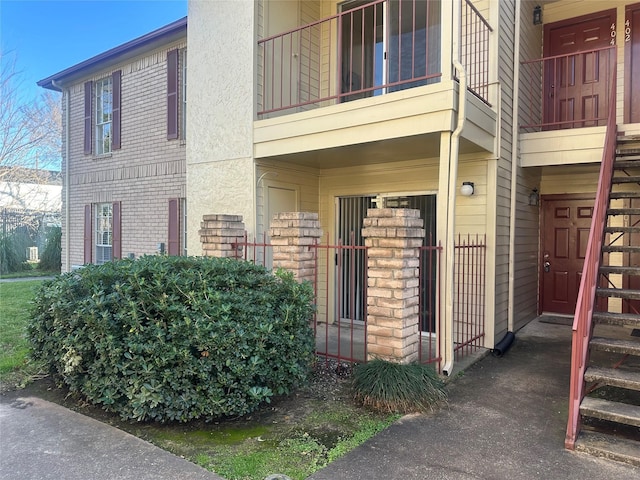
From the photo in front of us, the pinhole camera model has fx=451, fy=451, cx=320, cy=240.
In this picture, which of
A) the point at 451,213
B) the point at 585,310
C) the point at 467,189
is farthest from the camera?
the point at 467,189

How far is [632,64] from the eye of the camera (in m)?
6.64

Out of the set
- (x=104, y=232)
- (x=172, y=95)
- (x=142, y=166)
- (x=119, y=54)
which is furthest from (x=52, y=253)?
(x=172, y=95)

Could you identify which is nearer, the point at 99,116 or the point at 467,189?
the point at 467,189

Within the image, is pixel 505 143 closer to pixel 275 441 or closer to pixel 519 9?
pixel 519 9

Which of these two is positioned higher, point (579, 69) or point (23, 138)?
point (23, 138)


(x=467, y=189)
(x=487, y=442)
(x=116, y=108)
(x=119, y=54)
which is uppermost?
(x=119, y=54)

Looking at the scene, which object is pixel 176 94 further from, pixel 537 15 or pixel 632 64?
pixel 632 64

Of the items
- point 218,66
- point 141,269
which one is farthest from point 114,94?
point 141,269

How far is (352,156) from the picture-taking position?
6.17m

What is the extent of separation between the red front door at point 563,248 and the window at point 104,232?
8861 mm

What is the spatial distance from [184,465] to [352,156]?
4407 millimetres

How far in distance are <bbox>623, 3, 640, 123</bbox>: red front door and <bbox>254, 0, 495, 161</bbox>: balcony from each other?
2510 millimetres

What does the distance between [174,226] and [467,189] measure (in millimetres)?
5616

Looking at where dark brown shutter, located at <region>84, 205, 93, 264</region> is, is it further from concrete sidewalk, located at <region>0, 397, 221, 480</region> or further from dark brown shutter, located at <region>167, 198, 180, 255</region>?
concrete sidewalk, located at <region>0, 397, 221, 480</region>
